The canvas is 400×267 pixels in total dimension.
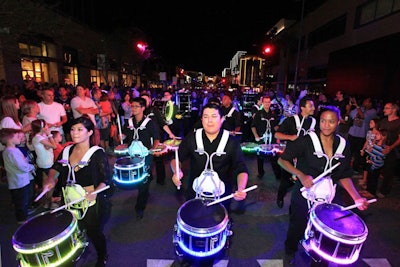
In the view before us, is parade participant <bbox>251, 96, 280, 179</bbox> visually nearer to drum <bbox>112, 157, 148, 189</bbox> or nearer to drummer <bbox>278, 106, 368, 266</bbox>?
drummer <bbox>278, 106, 368, 266</bbox>

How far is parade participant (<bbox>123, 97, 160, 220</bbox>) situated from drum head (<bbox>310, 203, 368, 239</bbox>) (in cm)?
294

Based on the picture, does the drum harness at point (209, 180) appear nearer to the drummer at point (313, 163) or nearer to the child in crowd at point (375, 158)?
the drummer at point (313, 163)

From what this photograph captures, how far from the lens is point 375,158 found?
529cm

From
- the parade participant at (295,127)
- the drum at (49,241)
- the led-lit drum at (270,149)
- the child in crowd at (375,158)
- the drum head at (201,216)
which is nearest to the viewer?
the drum at (49,241)

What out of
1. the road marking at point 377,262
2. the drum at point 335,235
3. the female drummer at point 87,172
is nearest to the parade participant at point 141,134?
the female drummer at point 87,172

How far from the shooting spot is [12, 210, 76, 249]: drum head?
2.25 meters

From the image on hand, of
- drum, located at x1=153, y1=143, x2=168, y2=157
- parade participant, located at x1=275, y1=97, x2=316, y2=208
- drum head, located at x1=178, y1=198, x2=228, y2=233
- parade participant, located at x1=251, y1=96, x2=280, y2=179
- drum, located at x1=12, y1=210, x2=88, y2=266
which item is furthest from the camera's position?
parade participant, located at x1=251, y1=96, x2=280, y2=179

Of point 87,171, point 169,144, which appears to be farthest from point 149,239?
point 169,144

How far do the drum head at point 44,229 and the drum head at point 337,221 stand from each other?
252cm

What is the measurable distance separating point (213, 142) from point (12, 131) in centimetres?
351

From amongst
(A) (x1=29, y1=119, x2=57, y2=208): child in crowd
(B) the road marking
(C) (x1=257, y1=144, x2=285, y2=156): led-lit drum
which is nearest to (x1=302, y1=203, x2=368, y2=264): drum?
(B) the road marking

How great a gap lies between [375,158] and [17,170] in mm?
7050

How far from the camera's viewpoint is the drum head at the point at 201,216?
2.35 meters

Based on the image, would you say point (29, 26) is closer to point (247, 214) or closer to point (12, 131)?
point (12, 131)
